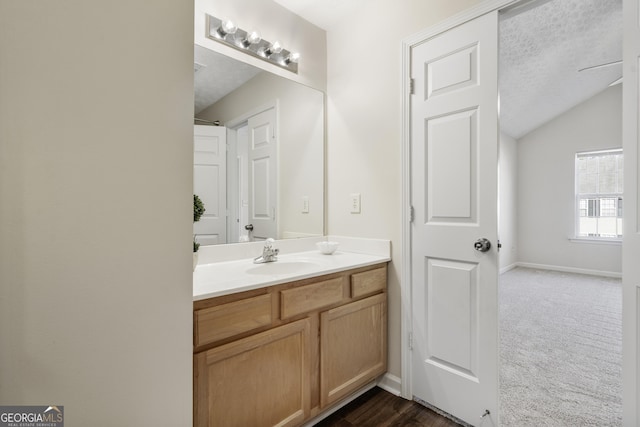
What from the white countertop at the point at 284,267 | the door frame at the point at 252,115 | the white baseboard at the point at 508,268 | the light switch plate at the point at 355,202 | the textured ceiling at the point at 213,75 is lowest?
the white baseboard at the point at 508,268

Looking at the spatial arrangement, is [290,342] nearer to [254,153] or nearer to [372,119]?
[254,153]

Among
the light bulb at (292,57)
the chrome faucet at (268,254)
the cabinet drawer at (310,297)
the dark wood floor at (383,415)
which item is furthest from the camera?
the light bulb at (292,57)

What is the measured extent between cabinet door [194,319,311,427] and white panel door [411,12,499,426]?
2.49 ft

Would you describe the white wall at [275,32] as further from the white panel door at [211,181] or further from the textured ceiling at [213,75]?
the white panel door at [211,181]

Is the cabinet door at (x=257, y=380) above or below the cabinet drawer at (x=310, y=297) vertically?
below

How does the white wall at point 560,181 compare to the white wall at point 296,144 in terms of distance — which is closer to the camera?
the white wall at point 296,144

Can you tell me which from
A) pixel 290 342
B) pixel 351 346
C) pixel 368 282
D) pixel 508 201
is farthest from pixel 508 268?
pixel 290 342

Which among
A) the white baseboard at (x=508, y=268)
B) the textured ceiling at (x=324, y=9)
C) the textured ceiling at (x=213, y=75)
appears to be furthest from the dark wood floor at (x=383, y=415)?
the white baseboard at (x=508, y=268)

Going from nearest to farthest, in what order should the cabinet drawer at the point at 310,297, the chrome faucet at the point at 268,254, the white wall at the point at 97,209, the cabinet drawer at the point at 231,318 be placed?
1. the white wall at the point at 97,209
2. the cabinet drawer at the point at 231,318
3. the cabinet drawer at the point at 310,297
4. the chrome faucet at the point at 268,254

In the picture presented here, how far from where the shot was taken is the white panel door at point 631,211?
1.19 metres

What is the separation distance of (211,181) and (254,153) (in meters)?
0.37

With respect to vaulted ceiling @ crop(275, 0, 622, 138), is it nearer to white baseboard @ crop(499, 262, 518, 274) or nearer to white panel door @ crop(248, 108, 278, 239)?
white panel door @ crop(248, 108, 278, 239)

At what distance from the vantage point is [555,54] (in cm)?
331

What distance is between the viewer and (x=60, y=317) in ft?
1.83
